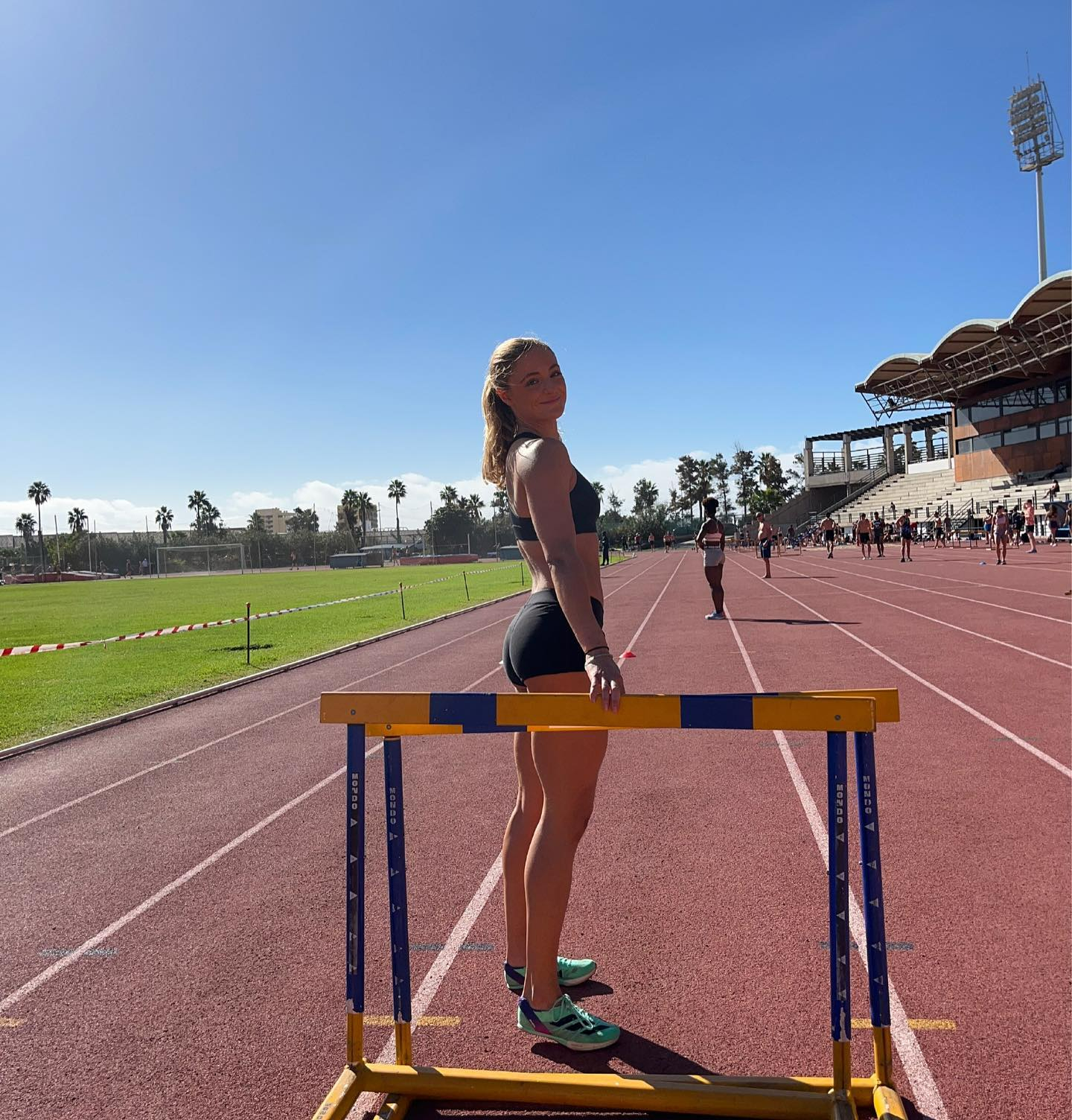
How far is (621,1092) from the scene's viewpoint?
2.38 m

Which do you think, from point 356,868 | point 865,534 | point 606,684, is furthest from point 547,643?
point 865,534

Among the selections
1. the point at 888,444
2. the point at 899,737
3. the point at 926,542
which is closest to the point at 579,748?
the point at 899,737

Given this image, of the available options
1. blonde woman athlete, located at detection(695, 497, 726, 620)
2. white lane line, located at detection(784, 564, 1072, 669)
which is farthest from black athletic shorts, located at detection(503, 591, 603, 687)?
blonde woman athlete, located at detection(695, 497, 726, 620)

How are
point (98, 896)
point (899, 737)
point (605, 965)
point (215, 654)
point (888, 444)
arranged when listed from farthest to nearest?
point (888, 444) < point (215, 654) < point (899, 737) < point (98, 896) < point (605, 965)

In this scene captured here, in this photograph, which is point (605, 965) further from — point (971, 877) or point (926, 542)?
point (926, 542)

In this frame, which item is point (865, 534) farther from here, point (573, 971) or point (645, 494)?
point (645, 494)

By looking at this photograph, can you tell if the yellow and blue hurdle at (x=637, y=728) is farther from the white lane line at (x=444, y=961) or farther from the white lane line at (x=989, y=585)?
the white lane line at (x=989, y=585)

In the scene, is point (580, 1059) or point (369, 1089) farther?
point (580, 1059)

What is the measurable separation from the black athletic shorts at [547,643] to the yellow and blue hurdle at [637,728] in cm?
22

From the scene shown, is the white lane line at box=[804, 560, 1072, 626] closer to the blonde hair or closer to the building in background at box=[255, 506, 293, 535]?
the blonde hair

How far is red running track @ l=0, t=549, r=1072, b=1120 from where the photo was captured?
269cm

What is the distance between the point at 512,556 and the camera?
80.3 meters

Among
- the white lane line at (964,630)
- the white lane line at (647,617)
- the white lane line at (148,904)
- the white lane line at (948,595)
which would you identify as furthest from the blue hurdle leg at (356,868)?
the white lane line at (948,595)

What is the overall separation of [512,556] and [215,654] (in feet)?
218
